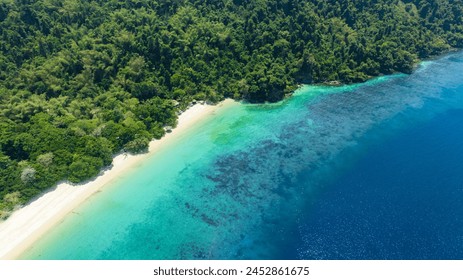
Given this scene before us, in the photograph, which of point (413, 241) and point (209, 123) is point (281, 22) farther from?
point (413, 241)

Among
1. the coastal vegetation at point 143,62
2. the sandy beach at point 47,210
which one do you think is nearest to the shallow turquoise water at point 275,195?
the sandy beach at point 47,210

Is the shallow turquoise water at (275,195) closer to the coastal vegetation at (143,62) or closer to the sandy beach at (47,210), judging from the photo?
the sandy beach at (47,210)

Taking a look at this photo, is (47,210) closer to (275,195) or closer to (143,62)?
(275,195)

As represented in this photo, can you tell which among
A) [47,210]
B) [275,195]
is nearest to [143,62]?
[47,210]

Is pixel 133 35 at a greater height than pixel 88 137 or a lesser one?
greater

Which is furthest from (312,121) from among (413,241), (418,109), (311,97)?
(413,241)

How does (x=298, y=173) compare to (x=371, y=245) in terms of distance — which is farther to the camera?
(x=298, y=173)
